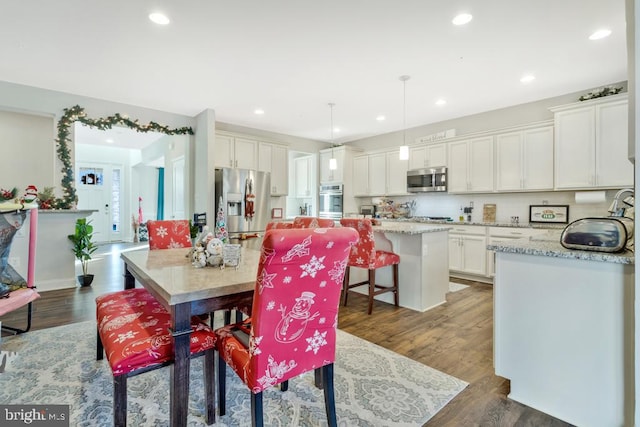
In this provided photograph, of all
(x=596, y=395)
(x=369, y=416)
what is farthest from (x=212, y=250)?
(x=596, y=395)

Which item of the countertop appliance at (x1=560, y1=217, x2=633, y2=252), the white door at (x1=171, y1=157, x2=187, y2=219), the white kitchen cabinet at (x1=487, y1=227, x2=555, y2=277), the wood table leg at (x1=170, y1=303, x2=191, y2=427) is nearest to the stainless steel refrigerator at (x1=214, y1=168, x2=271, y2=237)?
the white door at (x1=171, y1=157, x2=187, y2=219)

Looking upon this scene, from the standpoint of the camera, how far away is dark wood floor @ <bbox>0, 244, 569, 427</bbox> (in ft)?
5.56

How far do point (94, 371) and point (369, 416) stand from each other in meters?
1.81

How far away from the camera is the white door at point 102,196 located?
8.41 meters

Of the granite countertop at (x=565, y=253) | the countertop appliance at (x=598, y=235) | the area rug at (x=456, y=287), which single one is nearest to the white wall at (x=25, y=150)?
the granite countertop at (x=565, y=253)

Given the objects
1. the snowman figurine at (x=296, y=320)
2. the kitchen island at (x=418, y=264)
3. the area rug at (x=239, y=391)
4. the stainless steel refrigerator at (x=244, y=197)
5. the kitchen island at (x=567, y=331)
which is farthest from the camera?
the stainless steel refrigerator at (x=244, y=197)

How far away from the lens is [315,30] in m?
2.74

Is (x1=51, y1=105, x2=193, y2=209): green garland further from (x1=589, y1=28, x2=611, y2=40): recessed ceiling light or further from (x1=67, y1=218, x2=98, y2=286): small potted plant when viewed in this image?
(x1=589, y1=28, x2=611, y2=40): recessed ceiling light

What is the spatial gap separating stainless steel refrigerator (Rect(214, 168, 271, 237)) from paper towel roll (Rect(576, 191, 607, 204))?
461 centimetres

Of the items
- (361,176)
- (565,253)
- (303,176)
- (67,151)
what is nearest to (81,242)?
(67,151)

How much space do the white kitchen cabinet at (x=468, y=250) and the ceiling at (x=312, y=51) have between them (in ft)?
6.32

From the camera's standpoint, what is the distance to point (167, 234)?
273 cm

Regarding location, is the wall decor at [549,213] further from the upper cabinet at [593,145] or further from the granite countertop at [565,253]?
the granite countertop at [565,253]

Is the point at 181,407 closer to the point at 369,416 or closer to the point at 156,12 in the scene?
the point at 369,416
